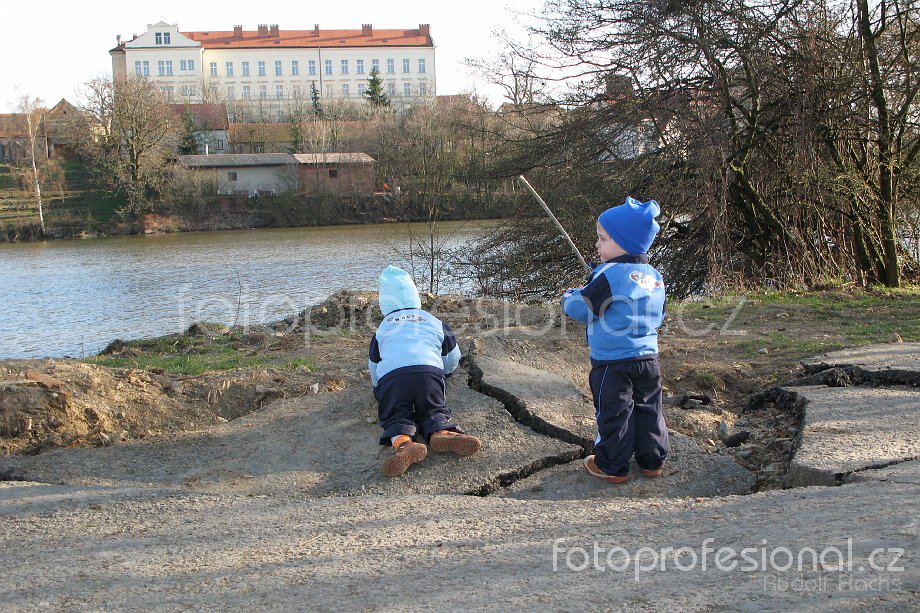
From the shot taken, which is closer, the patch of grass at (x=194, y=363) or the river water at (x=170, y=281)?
the patch of grass at (x=194, y=363)

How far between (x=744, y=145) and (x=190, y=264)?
2245 centimetres

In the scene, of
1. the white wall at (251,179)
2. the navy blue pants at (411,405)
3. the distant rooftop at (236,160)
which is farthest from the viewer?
the distant rooftop at (236,160)

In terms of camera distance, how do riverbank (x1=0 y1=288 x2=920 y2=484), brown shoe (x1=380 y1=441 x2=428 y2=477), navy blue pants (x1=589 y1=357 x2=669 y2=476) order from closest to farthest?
navy blue pants (x1=589 y1=357 x2=669 y2=476)
brown shoe (x1=380 y1=441 x2=428 y2=477)
riverbank (x1=0 y1=288 x2=920 y2=484)

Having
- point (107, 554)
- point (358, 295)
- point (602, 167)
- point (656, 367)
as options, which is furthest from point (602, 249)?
point (602, 167)

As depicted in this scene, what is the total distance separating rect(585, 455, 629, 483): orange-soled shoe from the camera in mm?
4812

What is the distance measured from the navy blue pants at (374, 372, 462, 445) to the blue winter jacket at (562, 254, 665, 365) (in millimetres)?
1112

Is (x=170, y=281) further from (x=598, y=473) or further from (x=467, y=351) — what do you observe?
(x=598, y=473)

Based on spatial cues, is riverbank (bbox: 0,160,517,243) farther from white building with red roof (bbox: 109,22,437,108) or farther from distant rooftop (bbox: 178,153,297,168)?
white building with red roof (bbox: 109,22,437,108)

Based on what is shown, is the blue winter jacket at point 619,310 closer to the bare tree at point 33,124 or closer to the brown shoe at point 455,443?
the brown shoe at point 455,443

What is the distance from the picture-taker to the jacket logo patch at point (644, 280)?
4855 mm

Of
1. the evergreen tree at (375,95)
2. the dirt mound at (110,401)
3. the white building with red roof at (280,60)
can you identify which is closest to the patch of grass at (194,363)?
the dirt mound at (110,401)

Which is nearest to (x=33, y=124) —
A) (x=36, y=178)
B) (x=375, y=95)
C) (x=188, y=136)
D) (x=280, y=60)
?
(x=36, y=178)

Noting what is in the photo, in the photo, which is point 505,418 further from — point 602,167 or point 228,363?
point 602,167

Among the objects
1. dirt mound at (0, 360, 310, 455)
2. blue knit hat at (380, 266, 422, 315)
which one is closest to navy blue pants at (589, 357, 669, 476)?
blue knit hat at (380, 266, 422, 315)
